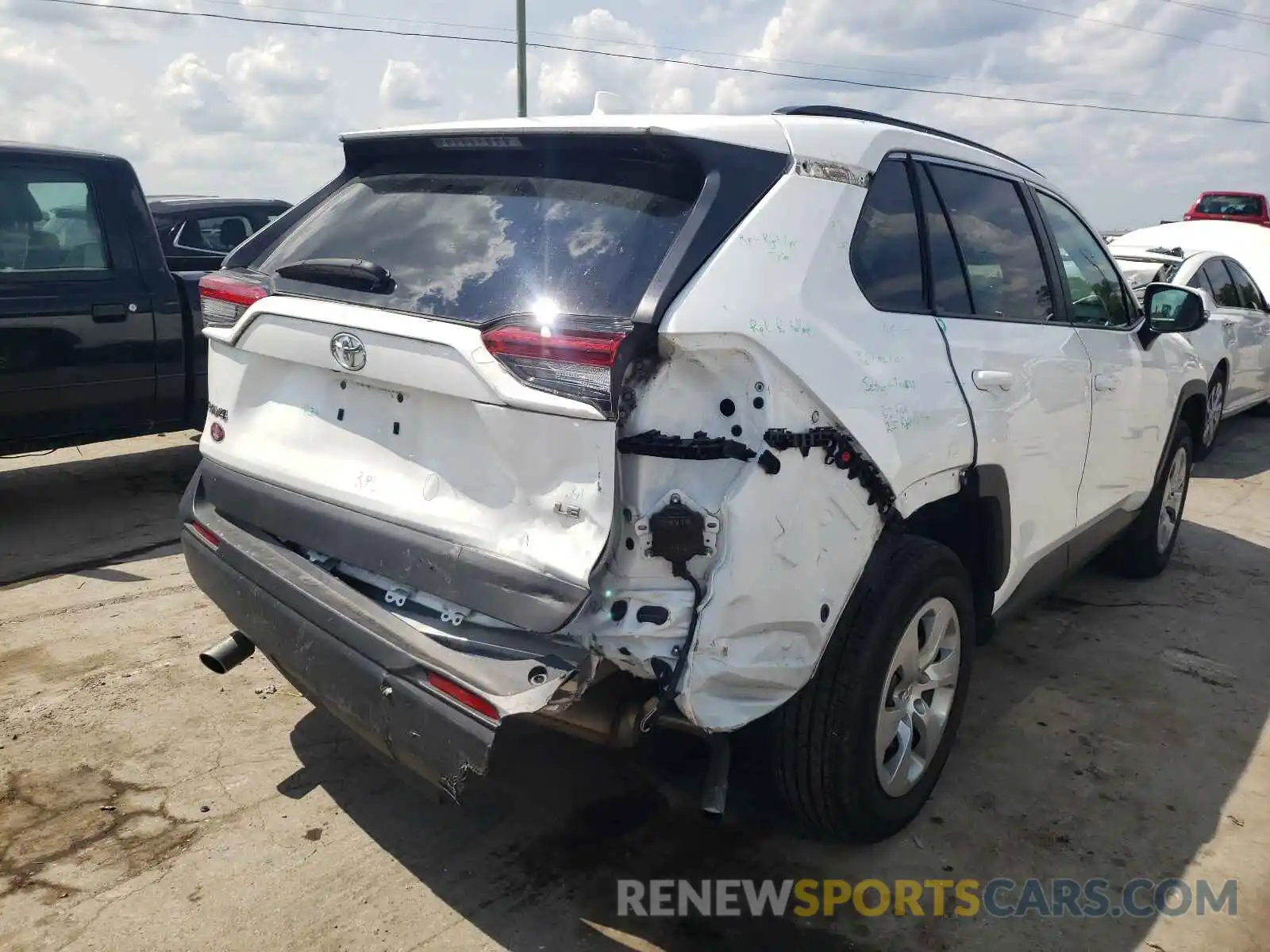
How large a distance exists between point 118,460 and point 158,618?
3.37m

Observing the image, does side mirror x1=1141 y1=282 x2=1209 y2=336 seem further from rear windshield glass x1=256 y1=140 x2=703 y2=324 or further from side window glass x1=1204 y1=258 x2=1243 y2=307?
side window glass x1=1204 y1=258 x2=1243 y2=307

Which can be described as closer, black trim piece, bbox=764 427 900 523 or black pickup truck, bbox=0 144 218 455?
black trim piece, bbox=764 427 900 523

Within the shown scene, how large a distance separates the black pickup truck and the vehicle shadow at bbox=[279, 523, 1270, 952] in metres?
3.20

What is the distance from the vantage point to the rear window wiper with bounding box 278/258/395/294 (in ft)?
8.41

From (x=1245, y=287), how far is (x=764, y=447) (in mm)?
9105

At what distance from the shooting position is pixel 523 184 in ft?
8.43

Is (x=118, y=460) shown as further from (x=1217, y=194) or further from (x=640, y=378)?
(x=1217, y=194)

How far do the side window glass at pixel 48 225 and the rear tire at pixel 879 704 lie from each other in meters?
4.96

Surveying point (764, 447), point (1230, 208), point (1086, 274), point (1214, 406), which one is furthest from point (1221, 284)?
point (1230, 208)

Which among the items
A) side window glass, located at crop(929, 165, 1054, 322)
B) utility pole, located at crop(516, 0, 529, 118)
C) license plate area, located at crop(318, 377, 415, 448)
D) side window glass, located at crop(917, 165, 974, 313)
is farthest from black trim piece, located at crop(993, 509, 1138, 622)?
utility pole, located at crop(516, 0, 529, 118)

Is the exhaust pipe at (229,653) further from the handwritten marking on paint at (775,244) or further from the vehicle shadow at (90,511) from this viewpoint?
the vehicle shadow at (90,511)

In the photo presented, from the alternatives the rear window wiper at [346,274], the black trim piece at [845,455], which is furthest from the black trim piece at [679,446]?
the rear window wiper at [346,274]

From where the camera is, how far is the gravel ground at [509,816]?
2.54 m

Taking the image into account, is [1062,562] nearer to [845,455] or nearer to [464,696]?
[845,455]
